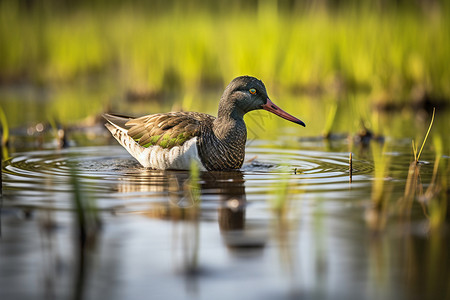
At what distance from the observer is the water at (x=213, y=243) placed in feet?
11.9

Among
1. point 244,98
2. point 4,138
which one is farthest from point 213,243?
point 4,138

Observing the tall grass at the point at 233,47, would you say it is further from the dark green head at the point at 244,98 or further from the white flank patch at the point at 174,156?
the white flank patch at the point at 174,156

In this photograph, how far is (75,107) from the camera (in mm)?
13539

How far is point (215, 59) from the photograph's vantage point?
17141 millimetres

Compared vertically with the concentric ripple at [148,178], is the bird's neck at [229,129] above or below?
above

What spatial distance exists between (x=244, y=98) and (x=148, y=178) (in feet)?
4.75

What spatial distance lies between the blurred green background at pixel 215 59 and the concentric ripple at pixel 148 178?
2.42 meters

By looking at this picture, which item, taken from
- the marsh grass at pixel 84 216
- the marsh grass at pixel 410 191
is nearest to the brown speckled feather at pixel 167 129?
the marsh grass at pixel 410 191

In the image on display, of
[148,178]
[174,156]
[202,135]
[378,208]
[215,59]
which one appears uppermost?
[215,59]

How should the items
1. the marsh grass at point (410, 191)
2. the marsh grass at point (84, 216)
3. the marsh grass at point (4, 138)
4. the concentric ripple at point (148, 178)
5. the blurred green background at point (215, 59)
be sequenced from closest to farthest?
the marsh grass at point (84, 216) → the marsh grass at point (410, 191) → the concentric ripple at point (148, 178) → the marsh grass at point (4, 138) → the blurred green background at point (215, 59)

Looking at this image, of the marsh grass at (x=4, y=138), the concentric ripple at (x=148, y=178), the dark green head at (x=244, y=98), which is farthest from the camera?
the marsh grass at (x=4, y=138)

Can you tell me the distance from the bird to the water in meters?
0.69

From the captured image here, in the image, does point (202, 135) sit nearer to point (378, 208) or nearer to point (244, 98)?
point (244, 98)

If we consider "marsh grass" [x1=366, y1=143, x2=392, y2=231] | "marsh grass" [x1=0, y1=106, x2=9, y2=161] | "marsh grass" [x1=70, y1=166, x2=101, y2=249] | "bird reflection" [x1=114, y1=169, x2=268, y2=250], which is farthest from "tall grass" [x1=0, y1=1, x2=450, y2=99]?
"marsh grass" [x1=70, y1=166, x2=101, y2=249]
